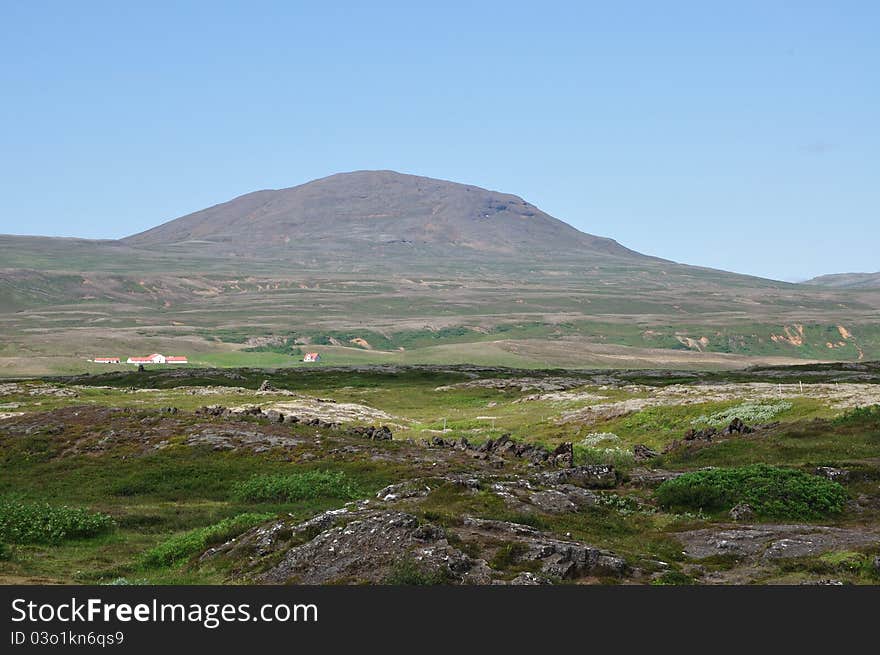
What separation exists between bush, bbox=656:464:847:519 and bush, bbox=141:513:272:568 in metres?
13.5

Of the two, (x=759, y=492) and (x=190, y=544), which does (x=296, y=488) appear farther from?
(x=759, y=492)

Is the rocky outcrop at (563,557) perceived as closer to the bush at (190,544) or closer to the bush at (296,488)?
the bush at (190,544)

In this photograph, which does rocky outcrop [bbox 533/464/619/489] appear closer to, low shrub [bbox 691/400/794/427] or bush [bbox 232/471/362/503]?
bush [bbox 232/471/362/503]

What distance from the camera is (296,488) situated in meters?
37.0

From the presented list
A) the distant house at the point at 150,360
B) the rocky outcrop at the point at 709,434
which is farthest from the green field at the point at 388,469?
the distant house at the point at 150,360

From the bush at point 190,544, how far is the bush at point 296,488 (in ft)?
32.4

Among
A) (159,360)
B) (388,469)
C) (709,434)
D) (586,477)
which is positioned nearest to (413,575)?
(586,477)

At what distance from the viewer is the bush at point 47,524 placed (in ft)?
94.8

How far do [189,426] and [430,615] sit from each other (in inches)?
1556

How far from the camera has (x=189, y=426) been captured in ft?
172

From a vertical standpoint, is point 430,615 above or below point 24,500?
above

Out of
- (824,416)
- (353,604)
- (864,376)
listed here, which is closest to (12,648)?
(353,604)

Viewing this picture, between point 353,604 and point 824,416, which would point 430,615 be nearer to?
point 353,604

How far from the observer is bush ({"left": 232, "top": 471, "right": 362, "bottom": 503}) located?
36.5 metres
